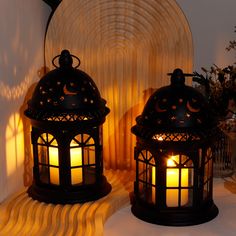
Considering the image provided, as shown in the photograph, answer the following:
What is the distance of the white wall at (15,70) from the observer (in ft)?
5.39

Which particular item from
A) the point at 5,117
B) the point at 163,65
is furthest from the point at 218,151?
the point at 5,117

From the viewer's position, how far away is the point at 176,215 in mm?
1536

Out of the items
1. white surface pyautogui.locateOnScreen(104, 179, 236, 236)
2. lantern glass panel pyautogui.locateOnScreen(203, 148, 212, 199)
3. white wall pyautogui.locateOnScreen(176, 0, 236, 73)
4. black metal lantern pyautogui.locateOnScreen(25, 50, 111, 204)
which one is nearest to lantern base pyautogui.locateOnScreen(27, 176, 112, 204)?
black metal lantern pyautogui.locateOnScreen(25, 50, 111, 204)

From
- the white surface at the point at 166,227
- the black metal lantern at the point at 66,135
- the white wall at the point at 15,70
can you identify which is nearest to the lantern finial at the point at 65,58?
the black metal lantern at the point at 66,135

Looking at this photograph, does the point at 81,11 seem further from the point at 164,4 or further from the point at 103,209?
the point at 103,209

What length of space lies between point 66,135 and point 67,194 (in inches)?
7.8

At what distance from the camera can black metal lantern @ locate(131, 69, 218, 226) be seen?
1483 mm

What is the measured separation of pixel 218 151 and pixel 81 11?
728 mm

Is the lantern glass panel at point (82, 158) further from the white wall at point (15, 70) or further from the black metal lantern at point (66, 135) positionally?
the white wall at point (15, 70)

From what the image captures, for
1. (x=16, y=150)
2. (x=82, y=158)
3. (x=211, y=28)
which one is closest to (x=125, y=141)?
(x=82, y=158)

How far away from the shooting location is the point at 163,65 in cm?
179

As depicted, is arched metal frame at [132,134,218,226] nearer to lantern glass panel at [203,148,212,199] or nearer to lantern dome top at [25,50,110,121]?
lantern glass panel at [203,148,212,199]

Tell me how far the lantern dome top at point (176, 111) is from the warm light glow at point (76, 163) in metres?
0.24

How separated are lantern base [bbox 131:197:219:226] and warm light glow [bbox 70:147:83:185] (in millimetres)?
239
